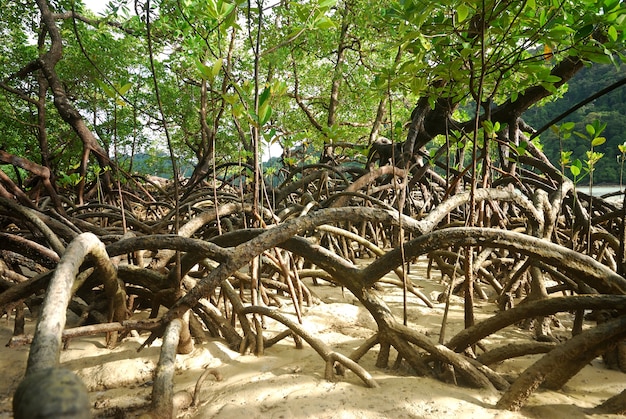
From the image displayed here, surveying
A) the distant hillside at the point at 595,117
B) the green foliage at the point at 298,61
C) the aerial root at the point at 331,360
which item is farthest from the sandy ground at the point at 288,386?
the distant hillside at the point at 595,117

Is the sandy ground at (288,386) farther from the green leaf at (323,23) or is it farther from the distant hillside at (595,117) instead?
the distant hillside at (595,117)

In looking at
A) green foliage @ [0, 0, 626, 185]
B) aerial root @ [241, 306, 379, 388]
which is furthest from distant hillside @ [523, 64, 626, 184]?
aerial root @ [241, 306, 379, 388]

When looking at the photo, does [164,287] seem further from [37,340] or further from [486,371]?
[486,371]

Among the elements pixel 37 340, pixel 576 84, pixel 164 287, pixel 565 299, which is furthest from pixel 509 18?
pixel 576 84

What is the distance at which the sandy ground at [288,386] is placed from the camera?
4.07 feet

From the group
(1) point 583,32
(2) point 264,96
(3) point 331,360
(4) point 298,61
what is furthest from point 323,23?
(4) point 298,61

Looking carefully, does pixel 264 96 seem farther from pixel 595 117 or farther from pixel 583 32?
pixel 595 117

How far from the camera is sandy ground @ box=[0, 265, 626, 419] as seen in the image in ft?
4.07

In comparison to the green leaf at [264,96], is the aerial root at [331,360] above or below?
below

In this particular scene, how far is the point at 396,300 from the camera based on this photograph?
3008mm

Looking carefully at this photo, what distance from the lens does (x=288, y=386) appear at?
143cm

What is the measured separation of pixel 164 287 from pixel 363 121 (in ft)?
27.9

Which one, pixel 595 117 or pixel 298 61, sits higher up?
pixel 595 117

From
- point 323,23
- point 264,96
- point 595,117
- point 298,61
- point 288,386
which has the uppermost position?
point 595,117
